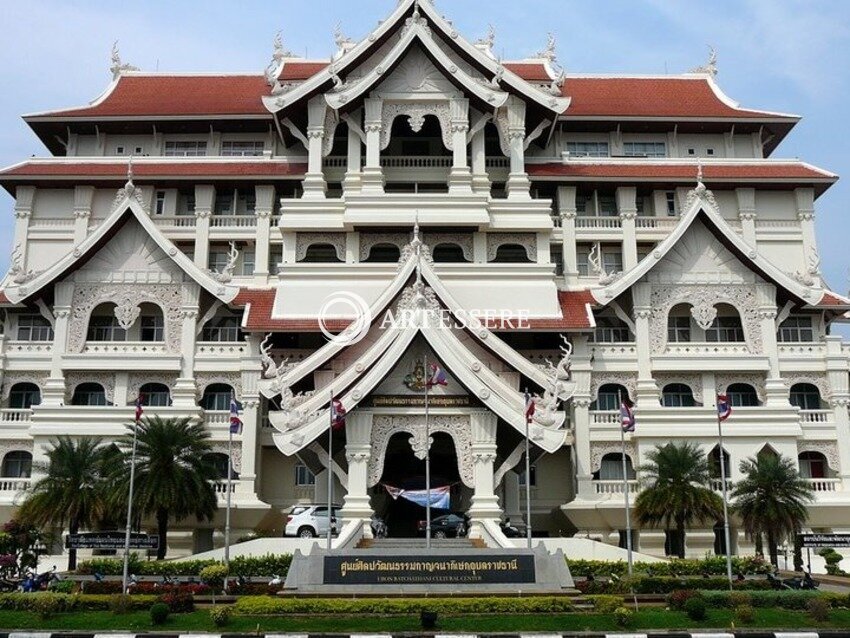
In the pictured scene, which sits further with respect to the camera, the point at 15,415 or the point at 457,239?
the point at 457,239

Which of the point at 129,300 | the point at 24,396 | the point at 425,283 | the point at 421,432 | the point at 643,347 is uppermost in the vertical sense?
the point at 129,300

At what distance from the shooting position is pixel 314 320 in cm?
3516

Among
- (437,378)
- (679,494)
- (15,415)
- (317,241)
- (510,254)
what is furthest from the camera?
(510,254)

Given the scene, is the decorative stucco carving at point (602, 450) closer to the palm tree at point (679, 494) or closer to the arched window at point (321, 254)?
the palm tree at point (679, 494)

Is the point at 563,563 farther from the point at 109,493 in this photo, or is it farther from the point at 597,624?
the point at 109,493

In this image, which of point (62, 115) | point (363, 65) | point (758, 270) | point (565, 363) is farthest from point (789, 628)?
point (62, 115)

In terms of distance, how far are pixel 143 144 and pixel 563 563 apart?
95.1ft

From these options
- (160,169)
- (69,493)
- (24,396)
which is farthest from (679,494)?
(160,169)

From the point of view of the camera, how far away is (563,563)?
80.8 feet

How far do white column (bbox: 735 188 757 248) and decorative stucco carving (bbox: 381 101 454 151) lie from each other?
1258cm

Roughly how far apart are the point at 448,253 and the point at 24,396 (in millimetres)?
17552

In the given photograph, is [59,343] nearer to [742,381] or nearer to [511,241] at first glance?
[511,241]

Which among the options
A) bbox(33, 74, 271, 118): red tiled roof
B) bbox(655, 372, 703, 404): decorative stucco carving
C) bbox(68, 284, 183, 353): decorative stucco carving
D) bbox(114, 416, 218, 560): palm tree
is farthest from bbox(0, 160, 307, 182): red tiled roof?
bbox(655, 372, 703, 404): decorative stucco carving

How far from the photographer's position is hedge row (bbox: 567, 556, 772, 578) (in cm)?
2709
